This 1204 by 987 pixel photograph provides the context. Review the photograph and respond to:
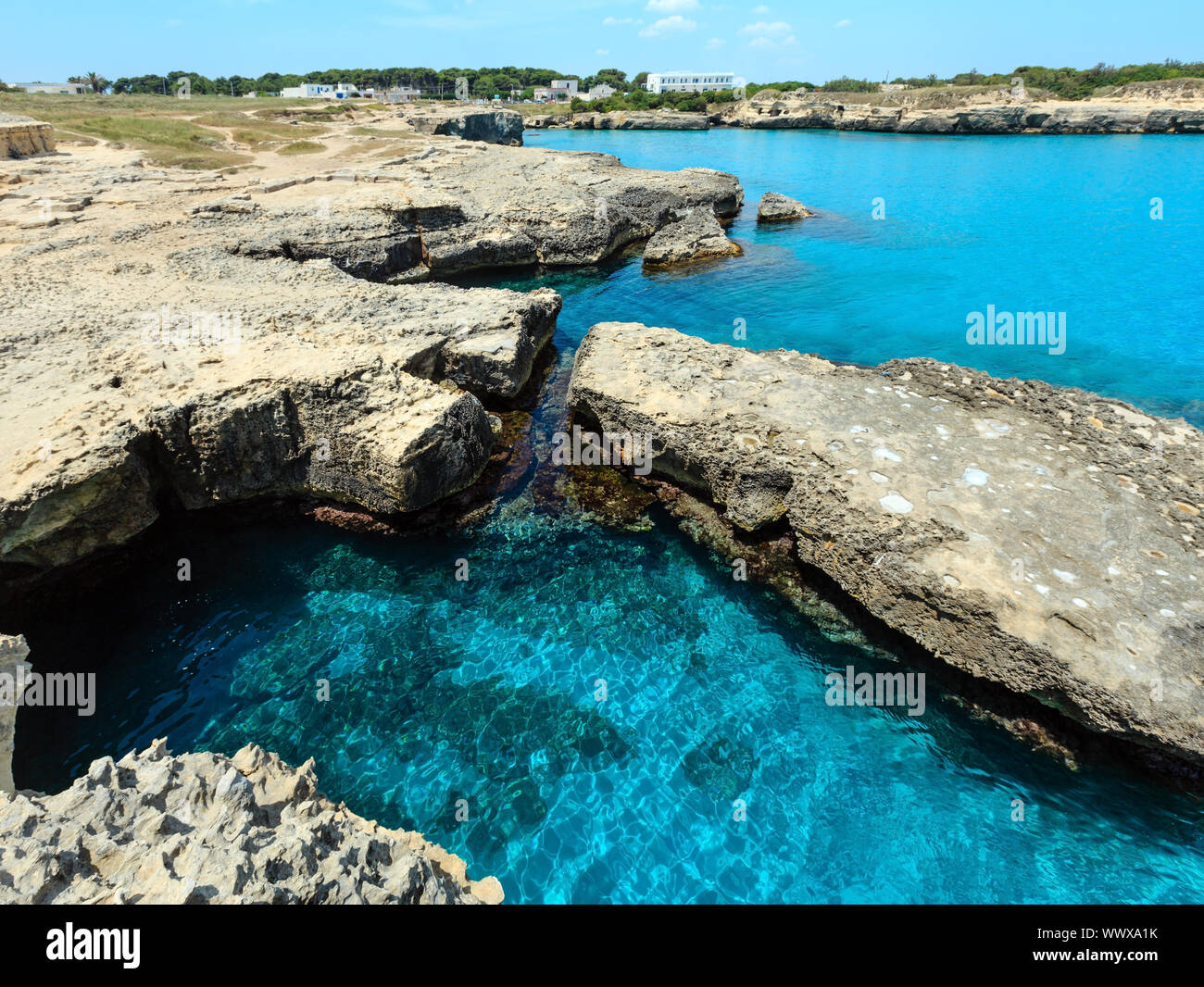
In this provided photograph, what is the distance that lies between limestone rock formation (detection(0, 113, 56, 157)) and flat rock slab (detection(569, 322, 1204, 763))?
40.4 m

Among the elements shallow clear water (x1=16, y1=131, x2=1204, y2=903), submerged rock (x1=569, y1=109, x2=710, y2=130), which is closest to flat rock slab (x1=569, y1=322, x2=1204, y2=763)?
shallow clear water (x1=16, y1=131, x2=1204, y2=903)

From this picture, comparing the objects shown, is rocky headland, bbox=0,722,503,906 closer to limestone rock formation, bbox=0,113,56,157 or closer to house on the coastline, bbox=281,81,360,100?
limestone rock formation, bbox=0,113,56,157

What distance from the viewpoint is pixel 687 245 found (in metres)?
30.7

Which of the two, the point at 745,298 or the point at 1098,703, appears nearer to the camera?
the point at 1098,703

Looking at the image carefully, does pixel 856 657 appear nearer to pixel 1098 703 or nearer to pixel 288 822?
pixel 1098 703

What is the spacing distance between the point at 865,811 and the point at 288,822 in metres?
7.26

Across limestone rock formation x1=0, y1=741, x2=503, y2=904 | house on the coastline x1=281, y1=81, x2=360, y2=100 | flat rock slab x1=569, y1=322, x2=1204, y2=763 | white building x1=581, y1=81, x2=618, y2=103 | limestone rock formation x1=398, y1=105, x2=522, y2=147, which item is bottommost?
limestone rock formation x1=0, y1=741, x2=503, y2=904

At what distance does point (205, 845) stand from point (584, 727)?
5131mm

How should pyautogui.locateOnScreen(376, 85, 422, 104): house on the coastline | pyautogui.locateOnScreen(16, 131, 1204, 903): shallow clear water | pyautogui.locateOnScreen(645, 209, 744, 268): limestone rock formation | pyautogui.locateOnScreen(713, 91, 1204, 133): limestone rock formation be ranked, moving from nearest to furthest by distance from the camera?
→ pyautogui.locateOnScreen(16, 131, 1204, 903): shallow clear water → pyautogui.locateOnScreen(645, 209, 744, 268): limestone rock formation → pyautogui.locateOnScreen(713, 91, 1204, 133): limestone rock formation → pyautogui.locateOnScreen(376, 85, 422, 104): house on the coastline

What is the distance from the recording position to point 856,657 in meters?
10.3

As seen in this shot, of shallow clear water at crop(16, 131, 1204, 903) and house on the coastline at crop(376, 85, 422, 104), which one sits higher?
house on the coastline at crop(376, 85, 422, 104)

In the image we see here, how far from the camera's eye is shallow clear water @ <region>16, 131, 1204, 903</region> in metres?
7.77

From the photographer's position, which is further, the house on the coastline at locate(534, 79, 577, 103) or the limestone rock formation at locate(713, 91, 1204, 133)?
the house on the coastline at locate(534, 79, 577, 103)
